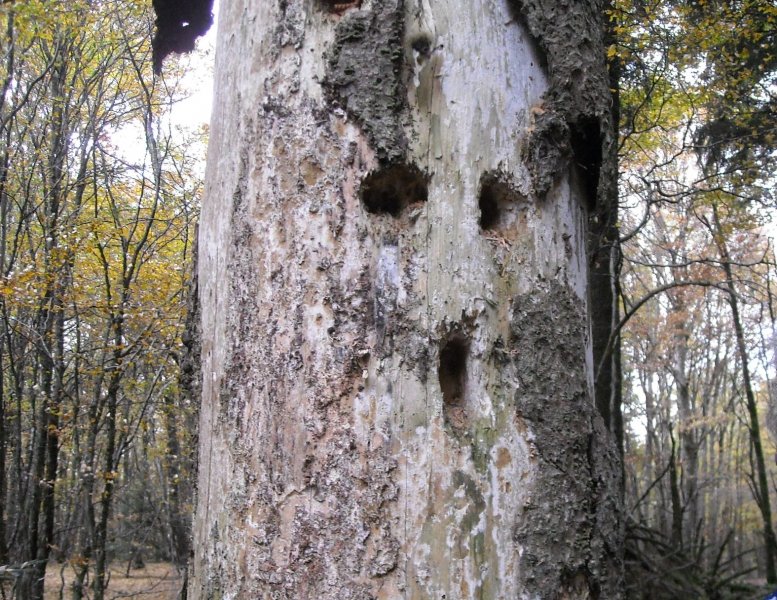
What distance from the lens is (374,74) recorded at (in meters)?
1.32

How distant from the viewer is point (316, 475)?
119 cm

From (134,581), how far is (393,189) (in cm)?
1736

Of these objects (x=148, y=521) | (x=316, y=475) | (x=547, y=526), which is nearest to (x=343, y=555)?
(x=316, y=475)

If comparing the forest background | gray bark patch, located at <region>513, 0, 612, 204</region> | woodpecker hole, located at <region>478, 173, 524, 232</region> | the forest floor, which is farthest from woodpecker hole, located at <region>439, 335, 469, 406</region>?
the forest floor

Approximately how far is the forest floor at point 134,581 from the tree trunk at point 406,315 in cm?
1257

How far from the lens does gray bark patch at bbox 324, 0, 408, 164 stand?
130cm

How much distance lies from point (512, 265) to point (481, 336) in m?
0.16

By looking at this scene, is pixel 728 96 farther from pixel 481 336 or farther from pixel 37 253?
pixel 37 253

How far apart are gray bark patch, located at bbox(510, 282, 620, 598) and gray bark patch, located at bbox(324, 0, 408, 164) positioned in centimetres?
43

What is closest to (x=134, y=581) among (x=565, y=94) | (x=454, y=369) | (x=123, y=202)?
(x=123, y=202)

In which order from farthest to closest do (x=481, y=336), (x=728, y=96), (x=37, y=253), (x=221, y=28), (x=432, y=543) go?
1. (x=37, y=253)
2. (x=728, y=96)
3. (x=221, y=28)
4. (x=481, y=336)
5. (x=432, y=543)

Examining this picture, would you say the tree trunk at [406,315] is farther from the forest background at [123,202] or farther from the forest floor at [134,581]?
the forest floor at [134,581]

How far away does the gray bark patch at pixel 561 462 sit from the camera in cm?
119

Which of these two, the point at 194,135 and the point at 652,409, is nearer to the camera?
the point at 194,135
